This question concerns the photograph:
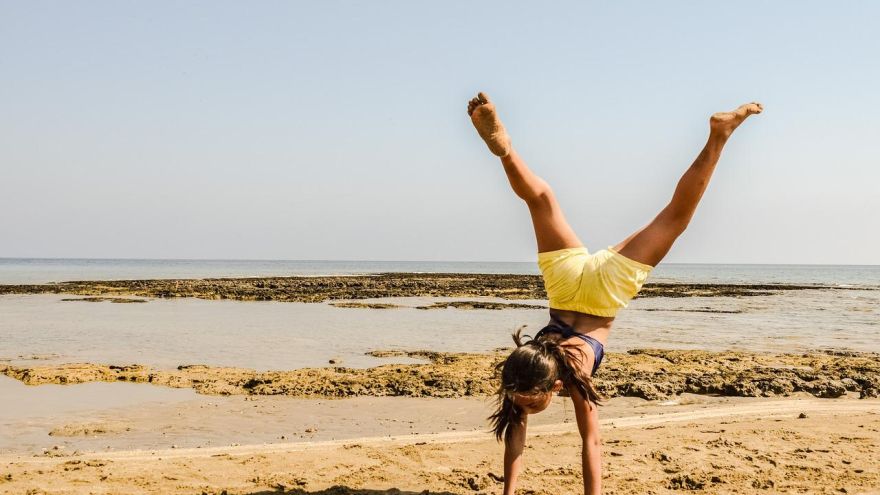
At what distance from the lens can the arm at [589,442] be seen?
3.91 meters

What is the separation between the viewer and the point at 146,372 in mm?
10805

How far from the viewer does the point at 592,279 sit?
4.04 metres

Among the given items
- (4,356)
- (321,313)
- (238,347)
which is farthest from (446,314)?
(4,356)

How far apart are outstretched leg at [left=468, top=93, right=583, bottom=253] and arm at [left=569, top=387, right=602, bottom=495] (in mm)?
958

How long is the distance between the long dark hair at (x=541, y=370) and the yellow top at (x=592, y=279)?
0.31m

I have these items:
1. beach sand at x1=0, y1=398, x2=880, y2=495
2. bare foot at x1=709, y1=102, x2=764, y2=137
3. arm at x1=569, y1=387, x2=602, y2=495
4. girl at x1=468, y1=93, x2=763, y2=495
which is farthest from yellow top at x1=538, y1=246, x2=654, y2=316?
beach sand at x1=0, y1=398, x2=880, y2=495

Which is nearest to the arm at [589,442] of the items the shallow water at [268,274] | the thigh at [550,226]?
the thigh at [550,226]

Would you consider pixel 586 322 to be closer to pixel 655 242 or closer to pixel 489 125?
pixel 655 242

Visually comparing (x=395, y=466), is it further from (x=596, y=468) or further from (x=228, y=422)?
(x=228, y=422)

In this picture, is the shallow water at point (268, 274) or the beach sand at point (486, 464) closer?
the beach sand at point (486, 464)

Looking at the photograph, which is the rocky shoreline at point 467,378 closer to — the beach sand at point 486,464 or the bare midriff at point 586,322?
the beach sand at point 486,464

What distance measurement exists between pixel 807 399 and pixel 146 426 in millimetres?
8470

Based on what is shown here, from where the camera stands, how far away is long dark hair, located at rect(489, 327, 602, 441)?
12.1 ft

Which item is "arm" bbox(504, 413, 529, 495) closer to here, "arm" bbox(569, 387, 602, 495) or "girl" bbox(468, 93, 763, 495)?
"girl" bbox(468, 93, 763, 495)
